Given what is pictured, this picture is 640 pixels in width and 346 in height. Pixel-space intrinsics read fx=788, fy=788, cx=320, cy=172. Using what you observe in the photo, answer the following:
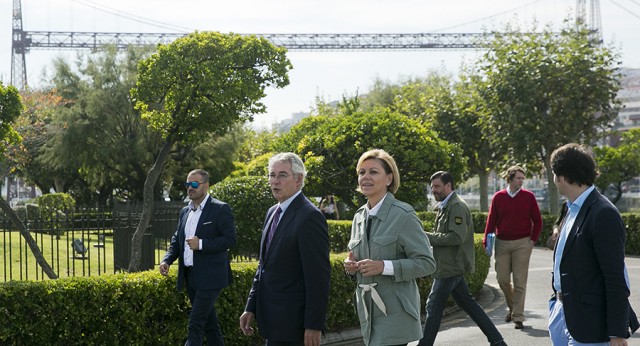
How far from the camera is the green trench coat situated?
4.30m

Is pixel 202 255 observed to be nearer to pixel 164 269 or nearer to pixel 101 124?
pixel 164 269

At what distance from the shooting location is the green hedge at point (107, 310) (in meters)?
6.31

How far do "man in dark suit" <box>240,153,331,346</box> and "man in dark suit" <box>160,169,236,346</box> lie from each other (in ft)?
6.40

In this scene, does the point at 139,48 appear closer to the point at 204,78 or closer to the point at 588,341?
the point at 204,78

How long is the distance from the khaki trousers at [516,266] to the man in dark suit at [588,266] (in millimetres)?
4930

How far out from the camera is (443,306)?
7.20 m

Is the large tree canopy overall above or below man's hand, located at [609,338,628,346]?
above

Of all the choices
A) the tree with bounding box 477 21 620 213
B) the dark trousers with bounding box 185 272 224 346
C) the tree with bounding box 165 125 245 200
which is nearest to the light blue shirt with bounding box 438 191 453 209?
the dark trousers with bounding box 185 272 224 346

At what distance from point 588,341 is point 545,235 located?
19933mm

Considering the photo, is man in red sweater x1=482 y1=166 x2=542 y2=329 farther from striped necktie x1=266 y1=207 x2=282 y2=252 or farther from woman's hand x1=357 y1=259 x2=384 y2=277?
woman's hand x1=357 y1=259 x2=384 y2=277

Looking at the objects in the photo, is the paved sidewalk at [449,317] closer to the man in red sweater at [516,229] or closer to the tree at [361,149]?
the man in red sweater at [516,229]

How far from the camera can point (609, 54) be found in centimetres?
2300

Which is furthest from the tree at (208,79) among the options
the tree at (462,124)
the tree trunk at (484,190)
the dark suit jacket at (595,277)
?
the tree trunk at (484,190)

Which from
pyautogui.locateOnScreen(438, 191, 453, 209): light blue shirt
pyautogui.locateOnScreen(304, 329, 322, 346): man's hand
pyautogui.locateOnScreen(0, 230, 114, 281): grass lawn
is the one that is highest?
pyautogui.locateOnScreen(438, 191, 453, 209): light blue shirt
